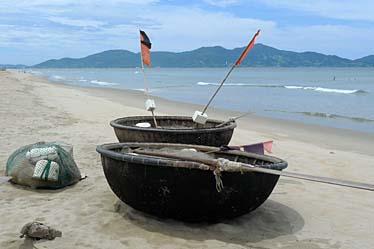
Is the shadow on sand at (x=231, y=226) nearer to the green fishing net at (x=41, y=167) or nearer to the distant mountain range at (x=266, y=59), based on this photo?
the green fishing net at (x=41, y=167)

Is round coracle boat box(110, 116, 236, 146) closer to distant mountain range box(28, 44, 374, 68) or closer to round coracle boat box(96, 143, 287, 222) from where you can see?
round coracle boat box(96, 143, 287, 222)

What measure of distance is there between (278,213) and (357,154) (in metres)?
5.40

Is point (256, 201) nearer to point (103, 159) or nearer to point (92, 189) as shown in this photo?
point (103, 159)

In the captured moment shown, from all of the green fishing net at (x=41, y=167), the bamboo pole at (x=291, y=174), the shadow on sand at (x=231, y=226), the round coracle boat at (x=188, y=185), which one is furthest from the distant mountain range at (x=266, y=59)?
the round coracle boat at (x=188, y=185)

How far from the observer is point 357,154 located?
Result: 1009 cm

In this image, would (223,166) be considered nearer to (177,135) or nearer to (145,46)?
(177,135)

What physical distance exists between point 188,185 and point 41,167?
7.24 ft

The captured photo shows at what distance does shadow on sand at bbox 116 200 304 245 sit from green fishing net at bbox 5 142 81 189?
1.02m

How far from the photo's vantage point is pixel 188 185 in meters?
4.38

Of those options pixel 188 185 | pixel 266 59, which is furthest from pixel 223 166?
pixel 266 59

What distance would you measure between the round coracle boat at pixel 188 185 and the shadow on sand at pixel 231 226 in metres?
0.09

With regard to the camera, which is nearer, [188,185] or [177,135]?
[188,185]

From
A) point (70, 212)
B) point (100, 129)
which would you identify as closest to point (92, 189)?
point (70, 212)

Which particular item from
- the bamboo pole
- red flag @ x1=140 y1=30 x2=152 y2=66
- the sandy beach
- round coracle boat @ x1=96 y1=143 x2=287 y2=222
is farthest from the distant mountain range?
round coracle boat @ x1=96 y1=143 x2=287 y2=222
